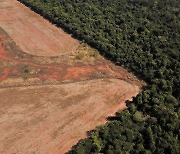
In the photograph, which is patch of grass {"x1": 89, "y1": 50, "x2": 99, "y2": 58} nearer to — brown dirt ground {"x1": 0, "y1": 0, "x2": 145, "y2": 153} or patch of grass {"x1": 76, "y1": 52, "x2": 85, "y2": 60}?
brown dirt ground {"x1": 0, "y1": 0, "x2": 145, "y2": 153}

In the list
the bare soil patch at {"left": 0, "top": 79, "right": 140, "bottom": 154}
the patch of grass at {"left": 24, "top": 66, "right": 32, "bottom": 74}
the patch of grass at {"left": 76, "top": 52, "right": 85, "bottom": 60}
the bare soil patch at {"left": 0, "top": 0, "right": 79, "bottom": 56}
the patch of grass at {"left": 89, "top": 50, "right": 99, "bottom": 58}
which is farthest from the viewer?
the bare soil patch at {"left": 0, "top": 0, "right": 79, "bottom": 56}

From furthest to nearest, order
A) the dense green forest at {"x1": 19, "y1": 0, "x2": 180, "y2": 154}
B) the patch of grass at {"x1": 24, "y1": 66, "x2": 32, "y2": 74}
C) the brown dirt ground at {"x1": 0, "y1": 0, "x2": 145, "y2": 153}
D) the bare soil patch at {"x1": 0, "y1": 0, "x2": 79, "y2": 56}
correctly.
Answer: the bare soil patch at {"x1": 0, "y1": 0, "x2": 79, "y2": 56}, the patch of grass at {"x1": 24, "y1": 66, "x2": 32, "y2": 74}, the brown dirt ground at {"x1": 0, "y1": 0, "x2": 145, "y2": 153}, the dense green forest at {"x1": 19, "y1": 0, "x2": 180, "y2": 154}

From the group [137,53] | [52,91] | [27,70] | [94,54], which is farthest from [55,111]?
[137,53]

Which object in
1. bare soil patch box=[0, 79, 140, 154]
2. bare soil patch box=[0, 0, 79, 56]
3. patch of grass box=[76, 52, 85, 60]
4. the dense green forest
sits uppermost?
the dense green forest

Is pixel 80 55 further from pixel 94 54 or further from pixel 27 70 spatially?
pixel 27 70

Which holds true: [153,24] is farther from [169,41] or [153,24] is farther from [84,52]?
[84,52]

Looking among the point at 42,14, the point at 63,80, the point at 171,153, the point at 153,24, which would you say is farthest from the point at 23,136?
the point at 42,14

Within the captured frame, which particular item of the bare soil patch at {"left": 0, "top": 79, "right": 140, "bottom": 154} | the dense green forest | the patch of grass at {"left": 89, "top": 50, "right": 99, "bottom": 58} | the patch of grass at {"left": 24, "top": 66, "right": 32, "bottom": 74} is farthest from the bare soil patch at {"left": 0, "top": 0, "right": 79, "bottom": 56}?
the bare soil patch at {"left": 0, "top": 79, "right": 140, "bottom": 154}
